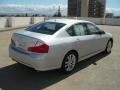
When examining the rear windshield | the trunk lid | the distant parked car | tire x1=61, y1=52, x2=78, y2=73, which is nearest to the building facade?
the distant parked car

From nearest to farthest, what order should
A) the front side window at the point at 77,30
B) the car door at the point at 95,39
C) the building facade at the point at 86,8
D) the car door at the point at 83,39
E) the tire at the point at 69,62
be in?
the tire at the point at 69,62, the front side window at the point at 77,30, the car door at the point at 83,39, the car door at the point at 95,39, the building facade at the point at 86,8

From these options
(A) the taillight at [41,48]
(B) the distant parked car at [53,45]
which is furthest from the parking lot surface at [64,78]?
(A) the taillight at [41,48]

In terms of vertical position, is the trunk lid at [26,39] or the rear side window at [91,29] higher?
the rear side window at [91,29]

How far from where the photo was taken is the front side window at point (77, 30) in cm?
545

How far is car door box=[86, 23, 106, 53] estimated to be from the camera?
6.26 m

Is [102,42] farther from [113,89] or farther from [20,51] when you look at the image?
[20,51]

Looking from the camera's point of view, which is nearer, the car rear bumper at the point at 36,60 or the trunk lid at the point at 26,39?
the car rear bumper at the point at 36,60

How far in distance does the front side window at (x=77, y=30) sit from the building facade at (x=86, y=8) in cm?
4702

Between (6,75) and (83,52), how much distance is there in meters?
2.42

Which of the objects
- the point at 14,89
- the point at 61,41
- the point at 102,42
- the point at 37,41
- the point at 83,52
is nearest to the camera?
the point at 14,89

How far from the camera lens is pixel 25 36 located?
16.2 ft

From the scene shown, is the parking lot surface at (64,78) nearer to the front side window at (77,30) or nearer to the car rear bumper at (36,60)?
the car rear bumper at (36,60)

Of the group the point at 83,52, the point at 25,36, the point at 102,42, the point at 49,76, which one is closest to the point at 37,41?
the point at 25,36

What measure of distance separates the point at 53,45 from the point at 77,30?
131 cm
